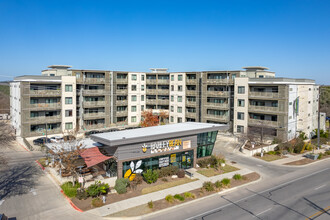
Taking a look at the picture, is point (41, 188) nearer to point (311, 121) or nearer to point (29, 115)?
point (29, 115)

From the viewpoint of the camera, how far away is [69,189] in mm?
26203

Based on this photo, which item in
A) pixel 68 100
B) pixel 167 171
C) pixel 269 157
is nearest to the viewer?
pixel 167 171

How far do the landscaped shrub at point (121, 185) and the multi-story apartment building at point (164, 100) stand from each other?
27565 mm

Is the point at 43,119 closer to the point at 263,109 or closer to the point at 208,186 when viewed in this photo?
the point at 208,186

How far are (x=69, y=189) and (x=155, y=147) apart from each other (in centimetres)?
1048

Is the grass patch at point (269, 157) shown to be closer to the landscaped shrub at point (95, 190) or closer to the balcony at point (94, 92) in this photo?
the landscaped shrub at point (95, 190)

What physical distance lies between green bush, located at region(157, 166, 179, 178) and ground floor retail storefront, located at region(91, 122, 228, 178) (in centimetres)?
95

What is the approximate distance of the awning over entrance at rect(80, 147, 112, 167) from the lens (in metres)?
29.1

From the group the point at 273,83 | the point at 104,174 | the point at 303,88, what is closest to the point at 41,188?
the point at 104,174

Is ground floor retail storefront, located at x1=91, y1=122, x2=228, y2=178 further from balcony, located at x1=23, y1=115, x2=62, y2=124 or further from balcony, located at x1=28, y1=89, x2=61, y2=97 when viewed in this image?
balcony, located at x1=28, y1=89, x2=61, y2=97

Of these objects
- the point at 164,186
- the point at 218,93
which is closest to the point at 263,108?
the point at 218,93

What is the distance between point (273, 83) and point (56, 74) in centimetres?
4774

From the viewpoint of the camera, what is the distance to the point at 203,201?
25656 millimetres

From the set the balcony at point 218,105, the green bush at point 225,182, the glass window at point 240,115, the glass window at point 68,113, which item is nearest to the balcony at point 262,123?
the glass window at point 240,115
